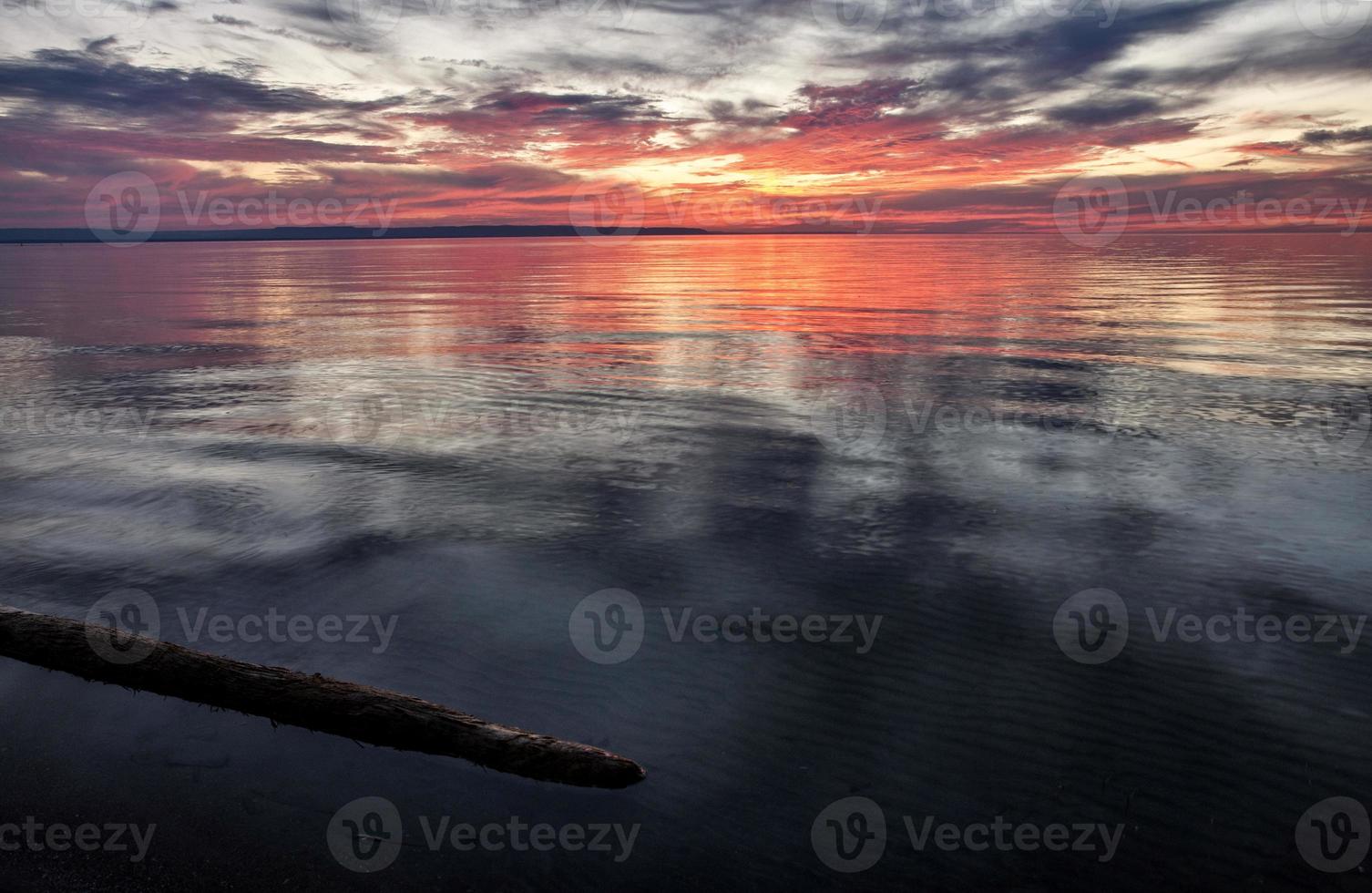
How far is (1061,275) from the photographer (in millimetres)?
60156

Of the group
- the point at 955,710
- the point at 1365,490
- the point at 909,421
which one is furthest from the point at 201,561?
the point at 1365,490

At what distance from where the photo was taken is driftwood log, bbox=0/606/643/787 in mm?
5770

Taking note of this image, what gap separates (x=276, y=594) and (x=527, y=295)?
1582 inches

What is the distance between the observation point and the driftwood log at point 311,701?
577 centimetres

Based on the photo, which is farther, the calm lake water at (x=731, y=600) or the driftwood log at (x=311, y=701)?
the driftwood log at (x=311, y=701)

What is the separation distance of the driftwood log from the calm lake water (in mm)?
157

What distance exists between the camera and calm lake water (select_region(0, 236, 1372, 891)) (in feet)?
17.7

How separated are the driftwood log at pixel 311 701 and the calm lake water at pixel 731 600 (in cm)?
16

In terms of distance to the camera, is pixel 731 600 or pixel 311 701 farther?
pixel 731 600

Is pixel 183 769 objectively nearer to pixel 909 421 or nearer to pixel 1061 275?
pixel 909 421

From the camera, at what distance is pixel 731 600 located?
339 inches

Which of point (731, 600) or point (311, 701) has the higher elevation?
point (731, 600)

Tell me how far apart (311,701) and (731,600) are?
13.3 ft

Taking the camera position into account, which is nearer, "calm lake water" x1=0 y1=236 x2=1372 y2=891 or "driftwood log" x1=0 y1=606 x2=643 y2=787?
"calm lake water" x1=0 y1=236 x2=1372 y2=891
